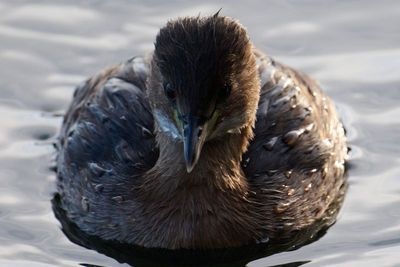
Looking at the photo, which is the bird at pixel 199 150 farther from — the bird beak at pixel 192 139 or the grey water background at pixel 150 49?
the grey water background at pixel 150 49

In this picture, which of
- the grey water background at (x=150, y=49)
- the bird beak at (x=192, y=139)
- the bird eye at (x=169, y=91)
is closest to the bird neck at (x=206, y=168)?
the bird eye at (x=169, y=91)

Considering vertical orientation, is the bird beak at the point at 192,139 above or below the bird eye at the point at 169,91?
below

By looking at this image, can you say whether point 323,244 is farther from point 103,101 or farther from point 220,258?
point 103,101

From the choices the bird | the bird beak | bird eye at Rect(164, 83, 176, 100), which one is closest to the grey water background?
the bird

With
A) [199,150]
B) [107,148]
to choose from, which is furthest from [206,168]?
[107,148]

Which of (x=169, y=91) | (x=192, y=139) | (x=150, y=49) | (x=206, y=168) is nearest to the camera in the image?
(x=192, y=139)

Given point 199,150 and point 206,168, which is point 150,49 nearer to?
point 206,168

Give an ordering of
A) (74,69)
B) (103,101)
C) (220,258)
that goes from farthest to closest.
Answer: (74,69) → (103,101) → (220,258)

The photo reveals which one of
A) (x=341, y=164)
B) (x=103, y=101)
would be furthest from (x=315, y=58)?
(x=103, y=101)
